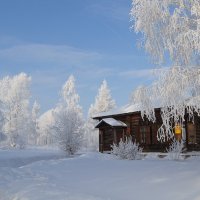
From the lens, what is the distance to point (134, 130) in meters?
30.9

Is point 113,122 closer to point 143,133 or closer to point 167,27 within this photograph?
point 143,133

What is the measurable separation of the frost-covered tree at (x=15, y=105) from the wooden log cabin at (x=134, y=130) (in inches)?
834

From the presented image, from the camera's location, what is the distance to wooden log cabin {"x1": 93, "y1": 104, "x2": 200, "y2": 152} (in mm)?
28231

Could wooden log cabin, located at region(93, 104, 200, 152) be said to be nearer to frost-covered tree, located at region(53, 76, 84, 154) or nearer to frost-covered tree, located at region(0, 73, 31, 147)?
frost-covered tree, located at region(53, 76, 84, 154)

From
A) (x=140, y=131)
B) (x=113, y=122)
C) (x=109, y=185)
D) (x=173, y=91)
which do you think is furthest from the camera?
(x=113, y=122)

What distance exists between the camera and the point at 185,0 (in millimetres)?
11312

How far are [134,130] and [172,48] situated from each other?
20203 mm

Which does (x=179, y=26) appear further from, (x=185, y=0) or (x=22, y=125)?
(x=22, y=125)

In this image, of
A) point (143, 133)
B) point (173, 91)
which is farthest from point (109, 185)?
point (143, 133)

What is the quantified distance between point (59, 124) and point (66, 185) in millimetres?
19721

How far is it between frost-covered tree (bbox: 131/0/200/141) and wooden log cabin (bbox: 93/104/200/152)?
15107mm

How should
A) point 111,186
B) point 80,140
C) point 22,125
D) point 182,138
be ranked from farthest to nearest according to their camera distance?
point 22,125 → point 80,140 → point 182,138 → point 111,186

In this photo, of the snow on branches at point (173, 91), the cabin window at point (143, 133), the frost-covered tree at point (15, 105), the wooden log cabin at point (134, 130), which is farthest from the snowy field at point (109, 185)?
the frost-covered tree at point (15, 105)

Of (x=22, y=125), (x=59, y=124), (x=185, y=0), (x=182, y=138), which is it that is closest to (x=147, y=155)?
(x=182, y=138)
